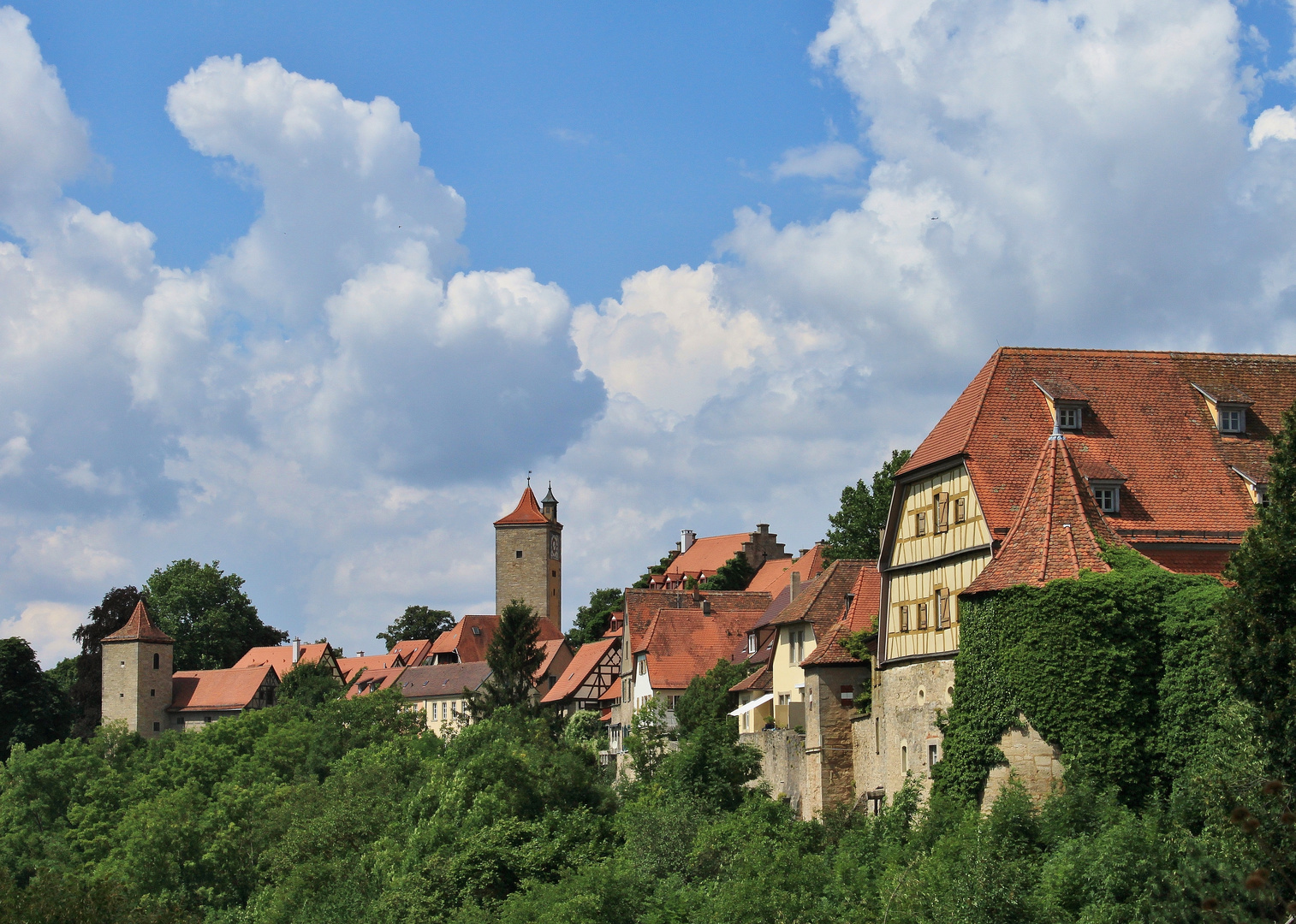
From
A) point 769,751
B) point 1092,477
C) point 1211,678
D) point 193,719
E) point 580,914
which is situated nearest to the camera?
point 1211,678

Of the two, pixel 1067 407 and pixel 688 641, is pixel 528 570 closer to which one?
pixel 688 641

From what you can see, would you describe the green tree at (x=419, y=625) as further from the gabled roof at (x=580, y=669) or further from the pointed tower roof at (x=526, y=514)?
the gabled roof at (x=580, y=669)

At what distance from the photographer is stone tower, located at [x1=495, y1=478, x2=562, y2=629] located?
13500 cm

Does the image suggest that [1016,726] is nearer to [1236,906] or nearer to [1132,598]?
[1132,598]

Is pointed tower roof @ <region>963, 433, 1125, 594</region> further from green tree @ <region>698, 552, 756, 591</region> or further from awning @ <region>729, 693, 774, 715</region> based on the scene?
green tree @ <region>698, 552, 756, 591</region>

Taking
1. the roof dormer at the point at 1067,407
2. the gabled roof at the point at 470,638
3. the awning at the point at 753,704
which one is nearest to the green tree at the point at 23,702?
the gabled roof at the point at 470,638

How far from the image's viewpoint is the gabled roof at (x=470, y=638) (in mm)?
116500

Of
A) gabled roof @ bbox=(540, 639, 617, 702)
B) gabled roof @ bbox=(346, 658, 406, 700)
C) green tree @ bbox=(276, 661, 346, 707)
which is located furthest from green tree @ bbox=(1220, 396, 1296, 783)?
gabled roof @ bbox=(346, 658, 406, 700)

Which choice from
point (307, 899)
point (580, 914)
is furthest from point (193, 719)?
point (580, 914)

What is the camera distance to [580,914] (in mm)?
36688

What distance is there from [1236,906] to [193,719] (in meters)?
93.5

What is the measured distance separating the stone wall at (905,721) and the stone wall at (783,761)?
3981 mm

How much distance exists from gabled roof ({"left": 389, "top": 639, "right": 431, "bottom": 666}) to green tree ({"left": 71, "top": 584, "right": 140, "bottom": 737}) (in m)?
23.2

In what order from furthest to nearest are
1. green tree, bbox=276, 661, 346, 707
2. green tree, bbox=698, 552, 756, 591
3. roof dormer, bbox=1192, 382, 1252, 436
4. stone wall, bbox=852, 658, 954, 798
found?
1. green tree, bbox=698, 552, 756, 591
2. green tree, bbox=276, 661, 346, 707
3. roof dormer, bbox=1192, 382, 1252, 436
4. stone wall, bbox=852, 658, 954, 798
